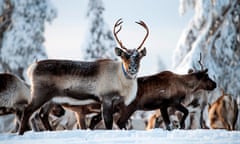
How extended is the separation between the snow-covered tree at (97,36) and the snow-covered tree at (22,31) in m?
4.12

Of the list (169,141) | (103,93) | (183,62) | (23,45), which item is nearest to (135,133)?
(169,141)

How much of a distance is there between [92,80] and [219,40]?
11151mm

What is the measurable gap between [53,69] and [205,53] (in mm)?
11122

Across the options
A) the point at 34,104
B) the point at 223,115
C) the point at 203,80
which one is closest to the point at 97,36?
the point at 223,115

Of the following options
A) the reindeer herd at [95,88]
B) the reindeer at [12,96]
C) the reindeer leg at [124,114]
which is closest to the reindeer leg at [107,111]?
the reindeer herd at [95,88]

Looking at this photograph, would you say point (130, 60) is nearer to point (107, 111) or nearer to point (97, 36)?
point (107, 111)

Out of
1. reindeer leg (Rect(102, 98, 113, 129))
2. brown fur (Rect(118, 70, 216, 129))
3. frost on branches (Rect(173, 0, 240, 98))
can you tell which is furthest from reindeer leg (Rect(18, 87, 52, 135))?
frost on branches (Rect(173, 0, 240, 98))

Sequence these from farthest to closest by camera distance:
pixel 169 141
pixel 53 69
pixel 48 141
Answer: pixel 53 69, pixel 48 141, pixel 169 141

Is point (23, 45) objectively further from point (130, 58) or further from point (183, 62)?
point (130, 58)

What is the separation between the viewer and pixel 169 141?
17.2 ft

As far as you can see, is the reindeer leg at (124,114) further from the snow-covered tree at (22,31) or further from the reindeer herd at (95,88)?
the snow-covered tree at (22,31)

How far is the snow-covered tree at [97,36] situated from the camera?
25.5 m

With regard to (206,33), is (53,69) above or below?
below

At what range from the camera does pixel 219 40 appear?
18.0 metres
